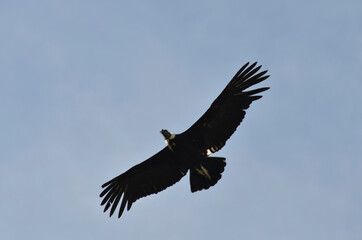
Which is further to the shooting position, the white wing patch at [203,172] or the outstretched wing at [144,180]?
the outstretched wing at [144,180]

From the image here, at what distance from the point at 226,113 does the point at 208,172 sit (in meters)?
2.09

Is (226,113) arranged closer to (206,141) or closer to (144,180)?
(206,141)

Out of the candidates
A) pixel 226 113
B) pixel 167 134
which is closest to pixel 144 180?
pixel 167 134

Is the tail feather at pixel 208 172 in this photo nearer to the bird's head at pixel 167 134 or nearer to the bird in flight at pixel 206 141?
the bird in flight at pixel 206 141

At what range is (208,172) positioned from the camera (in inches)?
952

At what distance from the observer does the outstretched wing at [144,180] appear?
82.5ft

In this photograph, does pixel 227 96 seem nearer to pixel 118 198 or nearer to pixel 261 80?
pixel 261 80

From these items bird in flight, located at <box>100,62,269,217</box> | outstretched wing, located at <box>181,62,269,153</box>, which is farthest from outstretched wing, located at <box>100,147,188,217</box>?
outstretched wing, located at <box>181,62,269,153</box>

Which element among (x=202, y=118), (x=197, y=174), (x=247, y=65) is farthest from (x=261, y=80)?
(x=197, y=174)

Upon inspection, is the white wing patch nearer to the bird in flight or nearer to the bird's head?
the bird in flight

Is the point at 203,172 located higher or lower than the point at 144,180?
lower

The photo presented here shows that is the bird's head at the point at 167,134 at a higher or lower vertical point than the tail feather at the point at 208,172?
higher

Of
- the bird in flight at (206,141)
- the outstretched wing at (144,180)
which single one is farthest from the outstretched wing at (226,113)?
the outstretched wing at (144,180)

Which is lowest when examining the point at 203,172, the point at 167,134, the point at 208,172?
the point at 208,172
